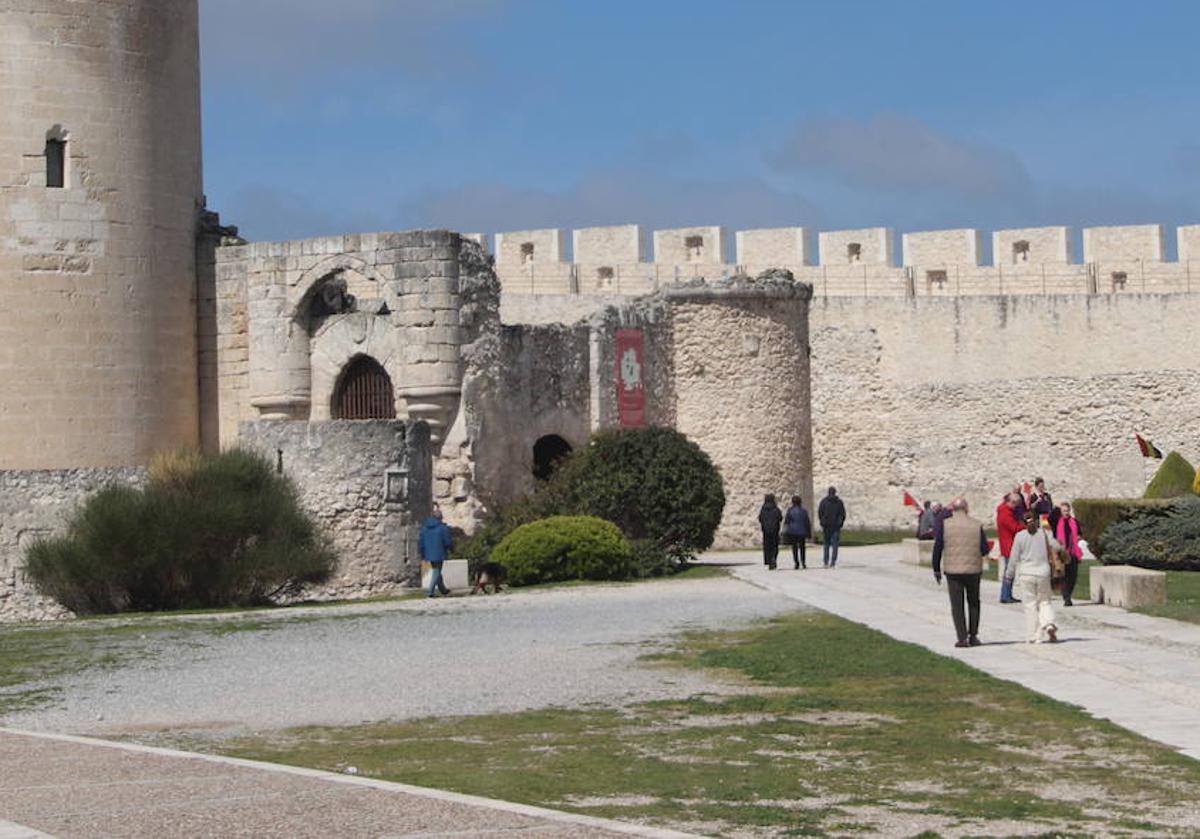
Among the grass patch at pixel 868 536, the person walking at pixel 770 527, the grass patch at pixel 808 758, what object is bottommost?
the grass patch at pixel 868 536

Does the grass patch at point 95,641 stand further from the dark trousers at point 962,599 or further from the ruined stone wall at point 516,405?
the ruined stone wall at point 516,405

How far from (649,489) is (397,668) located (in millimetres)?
11971

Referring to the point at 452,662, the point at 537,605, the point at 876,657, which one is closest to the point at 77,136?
the point at 537,605

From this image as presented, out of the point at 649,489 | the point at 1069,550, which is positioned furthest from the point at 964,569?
the point at 649,489

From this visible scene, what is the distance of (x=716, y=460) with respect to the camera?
3303 centimetres

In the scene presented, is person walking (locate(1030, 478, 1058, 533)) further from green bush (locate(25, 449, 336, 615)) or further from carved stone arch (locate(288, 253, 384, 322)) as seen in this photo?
carved stone arch (locate(288, 253, 384, 322))

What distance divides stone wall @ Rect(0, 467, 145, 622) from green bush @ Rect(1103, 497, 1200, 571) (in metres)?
11.5

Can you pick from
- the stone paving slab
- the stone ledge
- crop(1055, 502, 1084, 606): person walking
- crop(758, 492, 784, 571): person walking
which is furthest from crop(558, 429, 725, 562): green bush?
the stone paving slab

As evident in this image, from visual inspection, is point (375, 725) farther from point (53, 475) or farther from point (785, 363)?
point (785, 363)

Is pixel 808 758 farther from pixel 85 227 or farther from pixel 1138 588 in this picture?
pixel 85 227

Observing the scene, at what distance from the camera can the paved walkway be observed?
38.9 ft

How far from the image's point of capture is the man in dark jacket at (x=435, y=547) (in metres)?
23.2

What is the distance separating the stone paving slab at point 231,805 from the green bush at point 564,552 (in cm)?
1378

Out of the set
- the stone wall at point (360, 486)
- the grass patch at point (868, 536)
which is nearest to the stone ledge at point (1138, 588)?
the stone wall at point (360, 486)
